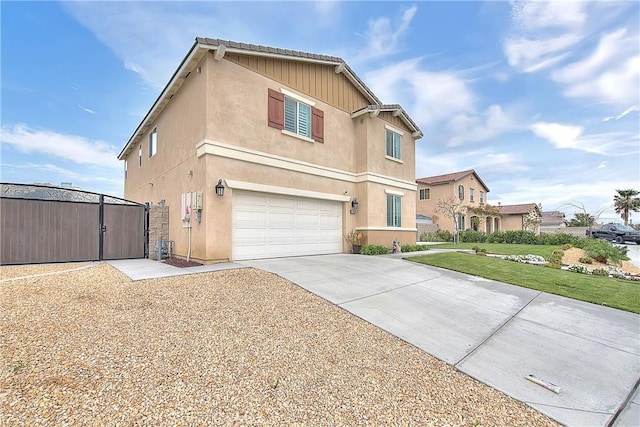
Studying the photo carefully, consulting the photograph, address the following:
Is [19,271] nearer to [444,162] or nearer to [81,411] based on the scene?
[81,411]

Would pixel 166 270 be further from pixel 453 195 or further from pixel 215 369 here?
pixel 453 195

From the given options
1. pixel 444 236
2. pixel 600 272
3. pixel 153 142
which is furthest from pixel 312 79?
pixel 444 236

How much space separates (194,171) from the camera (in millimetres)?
9156

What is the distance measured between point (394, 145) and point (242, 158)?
8340 mm

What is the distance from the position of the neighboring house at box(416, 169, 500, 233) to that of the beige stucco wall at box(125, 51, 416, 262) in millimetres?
15266

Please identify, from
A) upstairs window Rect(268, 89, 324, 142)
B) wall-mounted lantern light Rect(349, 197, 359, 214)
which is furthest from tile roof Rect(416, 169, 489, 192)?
upstairs window Rect(268, 89, 324, 142)

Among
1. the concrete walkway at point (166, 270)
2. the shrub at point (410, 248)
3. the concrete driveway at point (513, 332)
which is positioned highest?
the concrete walkway at point (166, 270)

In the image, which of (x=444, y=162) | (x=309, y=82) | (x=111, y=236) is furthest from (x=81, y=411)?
(x=444, y=162)

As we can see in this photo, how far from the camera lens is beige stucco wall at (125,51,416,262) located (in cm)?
858

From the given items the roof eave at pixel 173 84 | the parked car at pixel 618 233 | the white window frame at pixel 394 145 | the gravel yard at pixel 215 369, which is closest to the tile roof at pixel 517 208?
the parked car at pixel 618 233

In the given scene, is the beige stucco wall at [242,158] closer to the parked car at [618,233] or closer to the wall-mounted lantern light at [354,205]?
the wall-mounted lantern light at [354,205]

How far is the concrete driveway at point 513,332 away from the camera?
3.16m

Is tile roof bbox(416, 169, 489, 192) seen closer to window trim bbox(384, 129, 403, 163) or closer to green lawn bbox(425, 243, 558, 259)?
green lawn bbox(425, 243, 558, 259)

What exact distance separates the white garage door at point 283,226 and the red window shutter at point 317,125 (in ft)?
8.46
